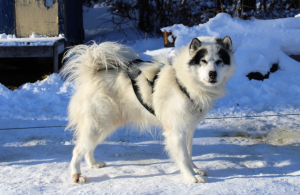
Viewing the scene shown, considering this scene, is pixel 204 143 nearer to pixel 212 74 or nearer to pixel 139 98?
pixel 139 98

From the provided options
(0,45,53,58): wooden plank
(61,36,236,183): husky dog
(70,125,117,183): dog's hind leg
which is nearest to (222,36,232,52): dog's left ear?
(61,36,236,183): husky dog

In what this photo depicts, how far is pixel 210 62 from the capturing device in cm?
314

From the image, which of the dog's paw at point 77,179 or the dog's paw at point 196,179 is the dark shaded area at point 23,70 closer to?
the dog's paw at point 77,179

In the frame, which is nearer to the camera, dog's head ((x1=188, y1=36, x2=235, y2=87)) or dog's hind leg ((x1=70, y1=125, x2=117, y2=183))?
dog's head ((x1=188, y1=36, x2=235, y2=87))

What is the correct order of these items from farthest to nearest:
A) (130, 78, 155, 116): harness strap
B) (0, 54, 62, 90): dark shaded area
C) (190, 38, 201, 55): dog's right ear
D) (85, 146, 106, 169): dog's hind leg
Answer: (0, 54, 62, 90): dark shaded area < (85, 146, 106, 169): dog's hind leg < (130, 78, 155, 116): harness strap < (190, 38, 201, 55): dog's right ear

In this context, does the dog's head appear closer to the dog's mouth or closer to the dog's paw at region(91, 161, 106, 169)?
the dog's mouth

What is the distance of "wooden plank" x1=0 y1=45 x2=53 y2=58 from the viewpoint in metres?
6.95

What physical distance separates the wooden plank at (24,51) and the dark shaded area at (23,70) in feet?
1.86

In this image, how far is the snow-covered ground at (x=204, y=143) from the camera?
3.13 meters

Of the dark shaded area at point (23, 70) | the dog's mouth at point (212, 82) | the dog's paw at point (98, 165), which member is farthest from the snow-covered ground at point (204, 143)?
the dark shaded area at point (23, 70)

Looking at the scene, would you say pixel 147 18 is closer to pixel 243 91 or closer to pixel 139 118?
pixel 243 91

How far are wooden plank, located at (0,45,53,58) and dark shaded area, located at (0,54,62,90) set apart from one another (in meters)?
0.57

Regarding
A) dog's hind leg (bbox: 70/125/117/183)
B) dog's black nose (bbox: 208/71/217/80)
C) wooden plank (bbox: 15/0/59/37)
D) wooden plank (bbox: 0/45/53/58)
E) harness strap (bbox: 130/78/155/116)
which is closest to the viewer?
dog's black nose (bbox: 208/71/217/80)

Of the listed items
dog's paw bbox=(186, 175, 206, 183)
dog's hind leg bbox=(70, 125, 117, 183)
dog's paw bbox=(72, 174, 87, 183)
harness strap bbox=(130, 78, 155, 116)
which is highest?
harness strap bbox=(130, 78, 155, 116)
